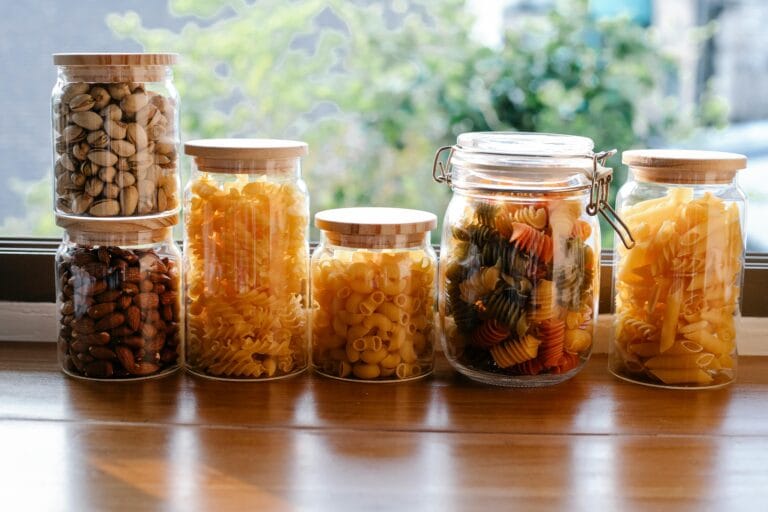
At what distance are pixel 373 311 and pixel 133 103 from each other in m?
0.34

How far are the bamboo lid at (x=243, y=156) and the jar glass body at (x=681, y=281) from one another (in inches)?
15.5

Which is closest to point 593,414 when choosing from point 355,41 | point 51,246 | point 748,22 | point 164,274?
point 164,274

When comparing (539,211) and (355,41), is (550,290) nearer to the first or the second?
(539,211)

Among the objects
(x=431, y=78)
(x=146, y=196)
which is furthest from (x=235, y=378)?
(x=431, y=78)

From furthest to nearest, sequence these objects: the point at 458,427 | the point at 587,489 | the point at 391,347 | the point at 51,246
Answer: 1. the point at 51,246
2. the point at 391,347
3. the point at 458,427
4. the point at 587,489

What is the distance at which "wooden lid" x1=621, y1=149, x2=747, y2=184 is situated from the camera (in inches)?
40.4

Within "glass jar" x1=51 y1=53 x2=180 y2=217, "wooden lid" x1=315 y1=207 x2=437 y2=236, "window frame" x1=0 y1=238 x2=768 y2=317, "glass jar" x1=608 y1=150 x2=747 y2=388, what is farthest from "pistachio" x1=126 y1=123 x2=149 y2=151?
"glass jar" x1=608 y1=150 x2=747 y2=388

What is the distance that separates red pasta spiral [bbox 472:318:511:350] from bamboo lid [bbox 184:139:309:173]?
0.91 feet

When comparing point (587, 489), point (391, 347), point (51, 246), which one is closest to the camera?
point (587, 489)

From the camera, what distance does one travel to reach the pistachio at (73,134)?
100 centimetres

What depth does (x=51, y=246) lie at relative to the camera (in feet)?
4.20

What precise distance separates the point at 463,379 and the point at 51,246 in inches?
23.4

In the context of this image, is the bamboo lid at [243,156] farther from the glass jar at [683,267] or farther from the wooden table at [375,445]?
the glass jar at [683,267]

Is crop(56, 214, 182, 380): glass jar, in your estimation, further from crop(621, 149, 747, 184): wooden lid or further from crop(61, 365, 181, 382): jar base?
crop(621, 149, 747, 184): wooden lid
